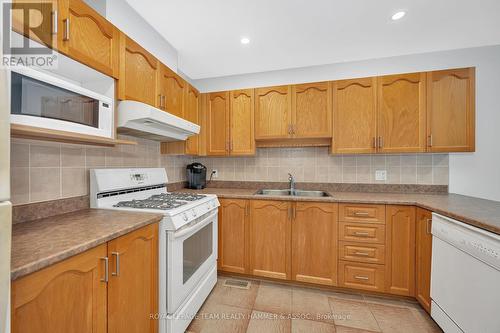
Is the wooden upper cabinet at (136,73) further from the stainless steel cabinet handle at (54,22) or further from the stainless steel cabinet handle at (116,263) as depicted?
the stainless steel cabinet handle at (116,263)

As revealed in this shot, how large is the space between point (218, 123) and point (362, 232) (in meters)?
1.91

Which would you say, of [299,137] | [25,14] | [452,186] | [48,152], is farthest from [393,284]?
[25,14]

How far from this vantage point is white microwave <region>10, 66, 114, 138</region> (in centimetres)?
83

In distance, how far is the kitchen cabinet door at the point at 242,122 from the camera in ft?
7.95

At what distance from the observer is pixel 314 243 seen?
198cm

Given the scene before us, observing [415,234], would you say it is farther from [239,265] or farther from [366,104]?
[239,265]

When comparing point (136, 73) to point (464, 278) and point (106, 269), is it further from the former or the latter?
point (464, 278)

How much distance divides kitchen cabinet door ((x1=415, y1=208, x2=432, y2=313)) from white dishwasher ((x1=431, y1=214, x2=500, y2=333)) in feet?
0.19

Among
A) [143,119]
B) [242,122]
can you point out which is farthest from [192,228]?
[242,122]

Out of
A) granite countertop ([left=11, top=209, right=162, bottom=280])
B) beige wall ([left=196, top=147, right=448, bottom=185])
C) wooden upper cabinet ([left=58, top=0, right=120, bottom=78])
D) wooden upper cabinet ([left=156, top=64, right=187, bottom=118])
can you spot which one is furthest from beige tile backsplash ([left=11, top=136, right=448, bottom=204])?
wooden upper cabinet ([left=58, top=0, right=120, bottom=78])

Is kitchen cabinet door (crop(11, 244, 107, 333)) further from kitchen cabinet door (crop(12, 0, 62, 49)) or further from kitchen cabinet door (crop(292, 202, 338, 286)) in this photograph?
kitchen cabinet door (crop(292, 202, 338, 286))

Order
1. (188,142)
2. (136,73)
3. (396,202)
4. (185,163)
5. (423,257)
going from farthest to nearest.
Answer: (185,163) < (188,142) < (396,202) < (423,257) < (136,73)

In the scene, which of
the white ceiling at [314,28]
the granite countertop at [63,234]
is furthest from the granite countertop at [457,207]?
the white ceiling at [314,28]

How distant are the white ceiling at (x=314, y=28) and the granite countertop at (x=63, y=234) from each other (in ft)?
4.96
